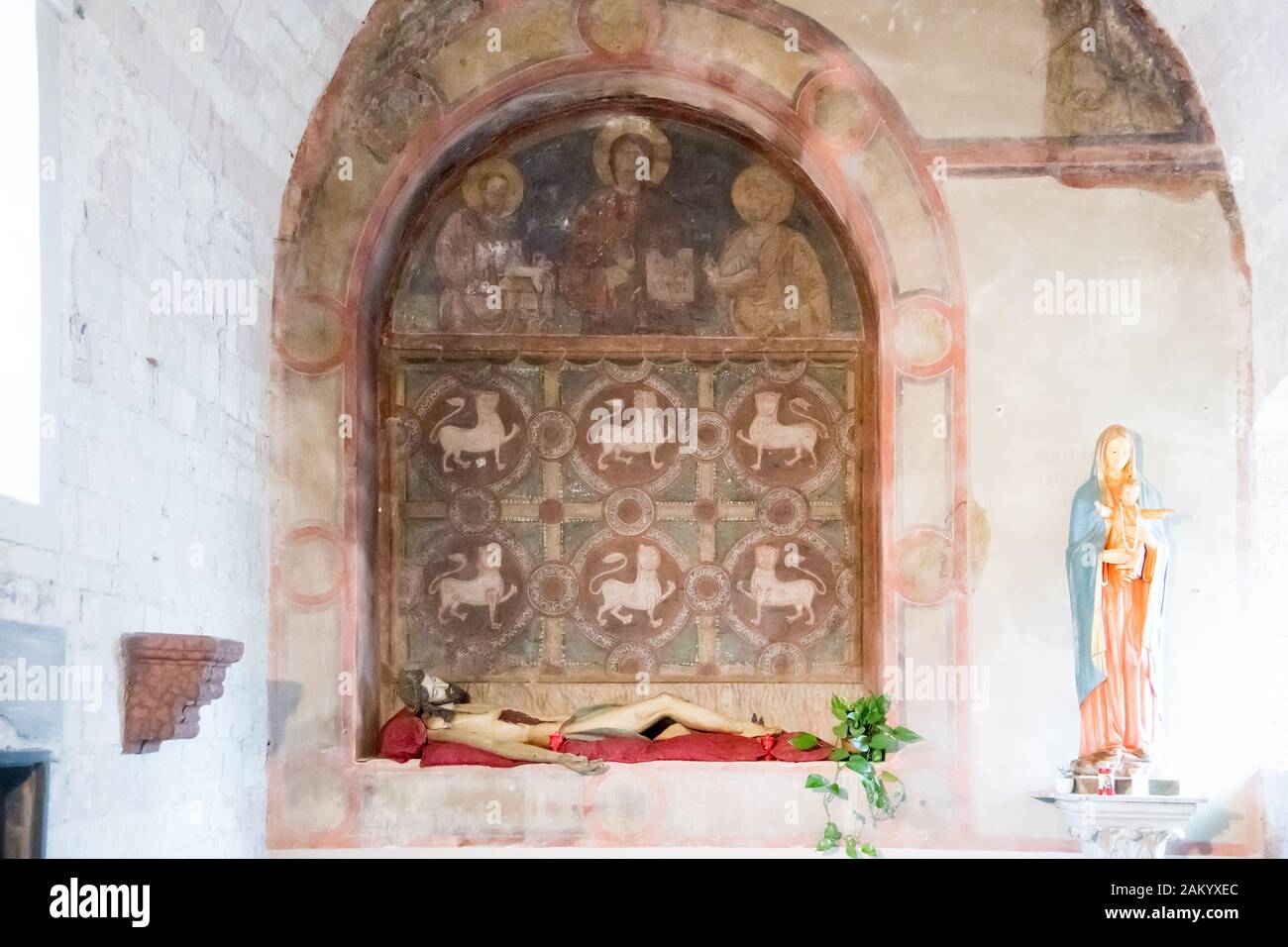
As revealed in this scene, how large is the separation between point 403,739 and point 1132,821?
133 inches

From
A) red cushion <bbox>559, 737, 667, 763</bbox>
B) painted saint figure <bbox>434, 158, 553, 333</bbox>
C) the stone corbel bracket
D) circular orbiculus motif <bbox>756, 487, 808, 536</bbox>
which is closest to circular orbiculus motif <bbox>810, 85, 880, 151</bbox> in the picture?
painted saint figure <bbox>434, 158, 553, 333</bbox>

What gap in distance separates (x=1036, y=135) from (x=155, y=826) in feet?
17.1

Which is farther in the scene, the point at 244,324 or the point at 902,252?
the point at 902,252

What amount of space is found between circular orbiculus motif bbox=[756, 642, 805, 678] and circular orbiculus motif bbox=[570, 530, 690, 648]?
458 mm

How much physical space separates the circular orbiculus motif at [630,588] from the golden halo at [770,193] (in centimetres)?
178

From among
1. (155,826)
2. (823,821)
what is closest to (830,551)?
(823,821)

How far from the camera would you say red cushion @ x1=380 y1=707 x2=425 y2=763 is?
765 centimetres

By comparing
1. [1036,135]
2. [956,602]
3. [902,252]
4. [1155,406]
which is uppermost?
[1036,135]

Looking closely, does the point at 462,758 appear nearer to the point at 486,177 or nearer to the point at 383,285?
the point at 383,285

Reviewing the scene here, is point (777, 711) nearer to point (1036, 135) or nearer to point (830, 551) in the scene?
point (830, 551)

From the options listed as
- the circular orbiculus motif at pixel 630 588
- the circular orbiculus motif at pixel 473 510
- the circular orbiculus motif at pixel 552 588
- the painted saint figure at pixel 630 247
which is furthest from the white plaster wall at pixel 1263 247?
the circular orbiculus motif at pixel 473 510

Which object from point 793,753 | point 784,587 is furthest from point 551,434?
point 793,753

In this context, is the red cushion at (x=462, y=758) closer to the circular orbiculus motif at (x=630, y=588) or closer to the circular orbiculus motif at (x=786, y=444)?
the circular orbiculus motif at (x=630, y=588)

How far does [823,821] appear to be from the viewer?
7469 mm
